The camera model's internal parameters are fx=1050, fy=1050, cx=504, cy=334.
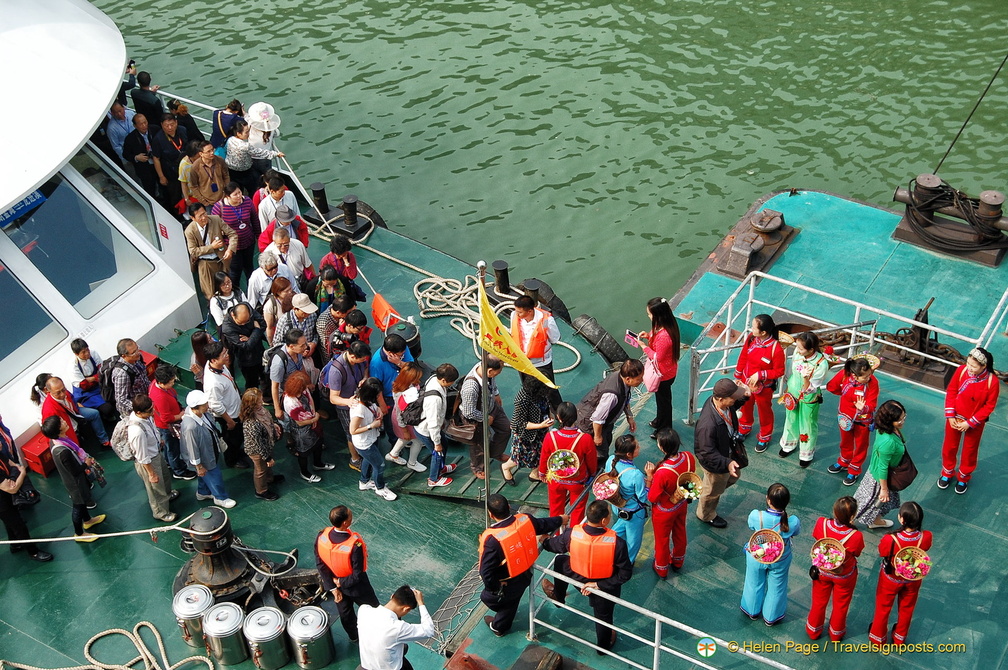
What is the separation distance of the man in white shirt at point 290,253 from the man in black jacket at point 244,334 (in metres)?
0.80

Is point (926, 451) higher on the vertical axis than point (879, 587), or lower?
lower

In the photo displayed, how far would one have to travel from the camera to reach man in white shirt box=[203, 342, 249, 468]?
10.7 meters

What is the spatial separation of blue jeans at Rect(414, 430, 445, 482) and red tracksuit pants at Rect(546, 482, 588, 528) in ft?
4.74

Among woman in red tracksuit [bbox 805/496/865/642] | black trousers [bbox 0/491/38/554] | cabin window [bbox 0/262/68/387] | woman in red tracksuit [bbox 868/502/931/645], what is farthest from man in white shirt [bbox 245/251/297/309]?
woman in red tracksuit [bbox 868/502/931/645]

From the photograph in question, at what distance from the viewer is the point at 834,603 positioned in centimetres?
910

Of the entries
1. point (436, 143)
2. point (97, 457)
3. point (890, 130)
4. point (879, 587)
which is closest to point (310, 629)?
Result: point (97, 457)

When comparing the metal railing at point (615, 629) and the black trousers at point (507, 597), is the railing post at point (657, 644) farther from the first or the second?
the black trousers at point (507, 597)

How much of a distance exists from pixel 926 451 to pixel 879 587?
2870 millimetres

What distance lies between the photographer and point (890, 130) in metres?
18.9

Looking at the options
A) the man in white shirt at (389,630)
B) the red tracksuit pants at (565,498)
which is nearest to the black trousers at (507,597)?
the man in white shirt at (389,630)

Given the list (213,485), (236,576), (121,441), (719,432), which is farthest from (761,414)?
(121,441)

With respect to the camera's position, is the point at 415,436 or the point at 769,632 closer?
the point at 769,632

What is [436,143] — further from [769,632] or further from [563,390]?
[769,632]

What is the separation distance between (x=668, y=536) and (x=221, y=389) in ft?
15.6
